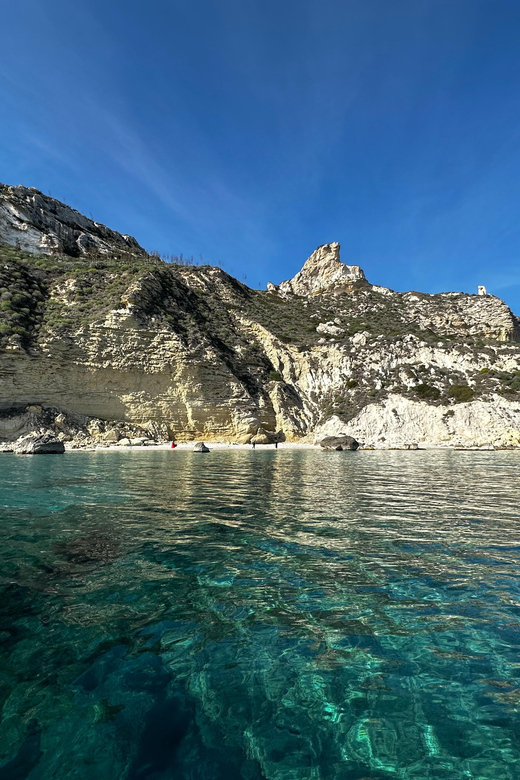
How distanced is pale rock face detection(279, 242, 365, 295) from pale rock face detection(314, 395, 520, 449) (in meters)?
54.5

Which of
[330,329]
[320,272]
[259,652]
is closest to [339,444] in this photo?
[330,329]

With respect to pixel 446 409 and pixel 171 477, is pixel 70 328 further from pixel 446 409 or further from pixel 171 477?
pixel 446 409

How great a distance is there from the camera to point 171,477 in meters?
16.4

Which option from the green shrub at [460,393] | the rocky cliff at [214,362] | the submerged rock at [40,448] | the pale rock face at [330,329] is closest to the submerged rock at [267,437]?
the rocky cliff at [214,362]

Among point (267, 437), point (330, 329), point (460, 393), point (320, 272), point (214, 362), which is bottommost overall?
point (267, 437)

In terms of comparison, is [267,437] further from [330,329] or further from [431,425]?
[330,329]

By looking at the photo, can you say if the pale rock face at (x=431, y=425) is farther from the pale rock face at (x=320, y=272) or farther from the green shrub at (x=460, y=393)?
the pale rock face at (x=320, y=272)

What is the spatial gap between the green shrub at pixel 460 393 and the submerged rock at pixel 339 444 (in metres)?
15.0

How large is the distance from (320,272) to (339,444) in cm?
7208

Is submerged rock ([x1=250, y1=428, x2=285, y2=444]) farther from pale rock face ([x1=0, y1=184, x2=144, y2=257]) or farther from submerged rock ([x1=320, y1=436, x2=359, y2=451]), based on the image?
pale rock face ([x1=0, y1=184, x2=144, y2=257])

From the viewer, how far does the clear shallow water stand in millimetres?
2449

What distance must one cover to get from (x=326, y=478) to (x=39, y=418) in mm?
32708

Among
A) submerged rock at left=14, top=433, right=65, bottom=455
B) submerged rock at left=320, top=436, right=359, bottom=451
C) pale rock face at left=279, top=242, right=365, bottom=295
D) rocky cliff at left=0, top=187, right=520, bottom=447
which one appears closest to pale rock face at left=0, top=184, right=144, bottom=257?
rocky cliff at left=0, top=187, right=520, bottom=447

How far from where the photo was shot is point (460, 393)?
46406 mm
